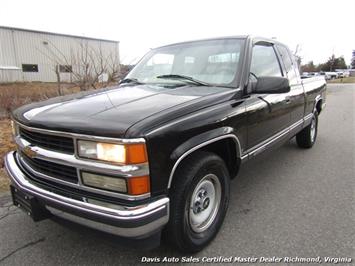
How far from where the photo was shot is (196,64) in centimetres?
335

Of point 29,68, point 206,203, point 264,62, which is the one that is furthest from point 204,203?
point 29,68

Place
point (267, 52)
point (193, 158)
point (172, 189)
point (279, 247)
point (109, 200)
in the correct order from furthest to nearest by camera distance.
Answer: point (267, 52) < point (279, 247) < point (193, 158) < point (172, 189) < point (109, 200)

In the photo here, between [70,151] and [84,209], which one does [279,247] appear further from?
[70,151]

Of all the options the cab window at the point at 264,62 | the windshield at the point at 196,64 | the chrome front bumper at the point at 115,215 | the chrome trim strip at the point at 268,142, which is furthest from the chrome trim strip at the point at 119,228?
the cab window at the point at 264,62

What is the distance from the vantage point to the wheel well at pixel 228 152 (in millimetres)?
2803

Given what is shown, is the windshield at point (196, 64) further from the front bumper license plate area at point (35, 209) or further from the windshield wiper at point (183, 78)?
the front bumper license plate area at point (35, 209)

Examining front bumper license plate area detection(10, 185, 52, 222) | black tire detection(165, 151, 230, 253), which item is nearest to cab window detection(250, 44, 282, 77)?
black tire detection(165, 151, 230, 253)

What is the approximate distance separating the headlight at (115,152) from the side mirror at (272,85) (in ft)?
5.16

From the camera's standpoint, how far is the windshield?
10.3ft

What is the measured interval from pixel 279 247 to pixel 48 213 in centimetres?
194

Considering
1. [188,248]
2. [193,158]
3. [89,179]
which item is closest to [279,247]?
→ [188,248]

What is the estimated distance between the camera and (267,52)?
388 centimetres

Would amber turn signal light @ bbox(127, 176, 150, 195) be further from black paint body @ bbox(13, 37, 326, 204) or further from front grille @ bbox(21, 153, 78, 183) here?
front grille @ bbox(21, 153, 78, 183)

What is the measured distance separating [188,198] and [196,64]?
1.65 metres
